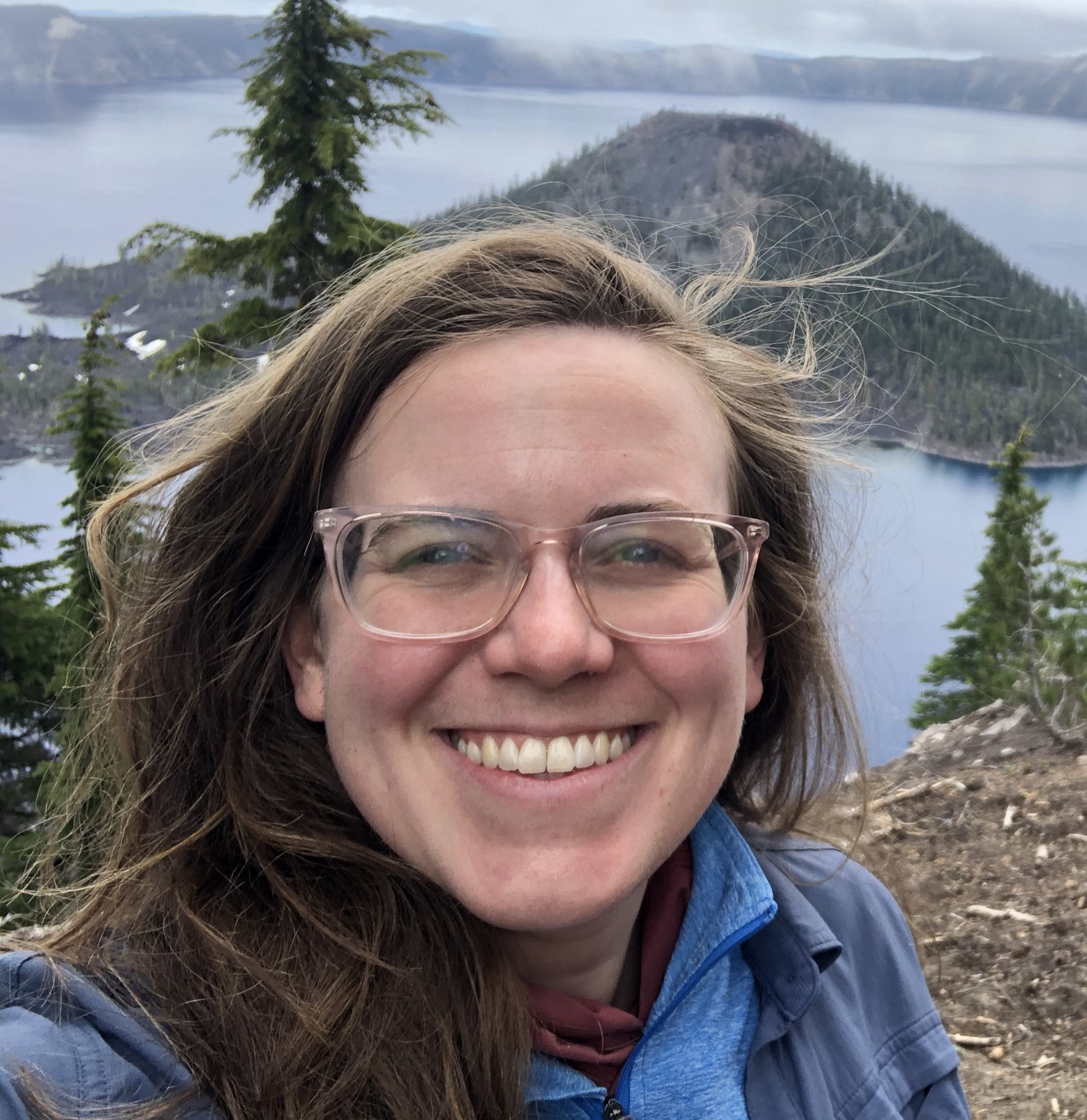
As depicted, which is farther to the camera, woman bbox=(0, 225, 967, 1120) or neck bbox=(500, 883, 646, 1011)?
neck bbox=(500, 883, 646, 1011)

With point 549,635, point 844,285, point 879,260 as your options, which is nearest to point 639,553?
point 549,635

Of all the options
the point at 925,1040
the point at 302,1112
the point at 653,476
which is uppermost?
the point at 653,476

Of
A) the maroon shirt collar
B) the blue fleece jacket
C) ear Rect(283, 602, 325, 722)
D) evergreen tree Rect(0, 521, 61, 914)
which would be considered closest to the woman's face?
ear Rect(283, 602, 325, 722)

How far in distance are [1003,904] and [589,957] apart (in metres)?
3.90

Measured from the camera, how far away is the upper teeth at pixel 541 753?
1.43 metres

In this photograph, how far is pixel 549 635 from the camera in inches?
54.6

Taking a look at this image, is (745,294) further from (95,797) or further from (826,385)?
(95,797)

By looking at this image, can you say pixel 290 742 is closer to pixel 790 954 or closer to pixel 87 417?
pixel 790 954

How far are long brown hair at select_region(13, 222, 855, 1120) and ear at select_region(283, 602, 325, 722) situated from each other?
0.02 m

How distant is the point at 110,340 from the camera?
33.7 ft

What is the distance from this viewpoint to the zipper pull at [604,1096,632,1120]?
1.54 m

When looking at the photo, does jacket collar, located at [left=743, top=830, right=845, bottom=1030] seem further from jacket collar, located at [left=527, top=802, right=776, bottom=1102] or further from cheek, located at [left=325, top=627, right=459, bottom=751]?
cheek, located at [left=325, top=627, right=459, bottom=751]

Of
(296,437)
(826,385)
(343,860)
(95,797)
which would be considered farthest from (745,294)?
(95,797)

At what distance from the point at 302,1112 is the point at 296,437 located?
991 mm
